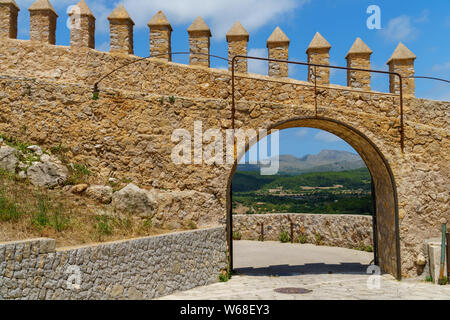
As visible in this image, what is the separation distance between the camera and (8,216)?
6.91 m

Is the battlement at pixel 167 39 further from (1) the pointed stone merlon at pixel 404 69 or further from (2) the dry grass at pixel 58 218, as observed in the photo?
(2) the dry grass at pixel 58 218

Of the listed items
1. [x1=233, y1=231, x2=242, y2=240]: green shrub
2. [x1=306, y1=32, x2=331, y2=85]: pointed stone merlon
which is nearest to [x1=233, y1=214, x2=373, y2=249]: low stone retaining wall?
[x1=233, y1=231, x2=242, y2=240]: green shrub

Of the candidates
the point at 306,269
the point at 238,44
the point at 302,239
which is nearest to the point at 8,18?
the point at 238,44

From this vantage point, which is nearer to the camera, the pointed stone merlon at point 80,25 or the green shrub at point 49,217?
the green shrub at point 49,217

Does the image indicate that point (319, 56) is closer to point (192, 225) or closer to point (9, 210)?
point (192, 225)

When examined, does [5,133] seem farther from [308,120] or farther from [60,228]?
[308,120]

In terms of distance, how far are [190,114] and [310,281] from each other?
524 cm

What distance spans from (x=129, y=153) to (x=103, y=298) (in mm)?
4071

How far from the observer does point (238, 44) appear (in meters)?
10.7

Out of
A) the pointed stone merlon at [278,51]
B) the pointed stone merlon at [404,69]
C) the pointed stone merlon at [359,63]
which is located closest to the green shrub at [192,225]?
the pointed stone merlon at [278,51]

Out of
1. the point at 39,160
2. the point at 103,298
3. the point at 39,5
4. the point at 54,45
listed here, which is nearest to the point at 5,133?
the point at 39,160

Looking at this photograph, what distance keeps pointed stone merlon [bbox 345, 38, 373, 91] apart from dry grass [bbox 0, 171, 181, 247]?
6506 millimetres

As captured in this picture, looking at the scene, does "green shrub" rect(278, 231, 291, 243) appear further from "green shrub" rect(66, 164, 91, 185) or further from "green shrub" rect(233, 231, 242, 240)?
"green shrub" rect(66, 164, 91, 185)

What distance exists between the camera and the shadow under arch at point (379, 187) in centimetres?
1033
